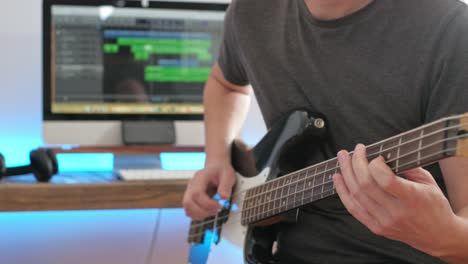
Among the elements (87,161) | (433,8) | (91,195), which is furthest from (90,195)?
(433,8)

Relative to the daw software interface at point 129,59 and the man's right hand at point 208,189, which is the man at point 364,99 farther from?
the daw software interface at point 129,59

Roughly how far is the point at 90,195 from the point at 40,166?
186 mm

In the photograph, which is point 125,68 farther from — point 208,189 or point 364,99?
point 364,99

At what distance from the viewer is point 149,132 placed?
1.77 metres

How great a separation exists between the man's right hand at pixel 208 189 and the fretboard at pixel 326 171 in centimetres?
7

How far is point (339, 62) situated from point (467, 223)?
0.33 m

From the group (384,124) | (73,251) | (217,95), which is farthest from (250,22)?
(73,251)

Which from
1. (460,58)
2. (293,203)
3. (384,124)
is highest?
(460,58)

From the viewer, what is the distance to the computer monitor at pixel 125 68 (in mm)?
1733

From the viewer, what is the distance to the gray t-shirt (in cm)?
88

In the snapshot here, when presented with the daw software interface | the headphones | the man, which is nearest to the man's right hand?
the man

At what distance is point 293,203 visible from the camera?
96 centimetres

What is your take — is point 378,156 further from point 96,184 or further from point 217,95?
point 96,184

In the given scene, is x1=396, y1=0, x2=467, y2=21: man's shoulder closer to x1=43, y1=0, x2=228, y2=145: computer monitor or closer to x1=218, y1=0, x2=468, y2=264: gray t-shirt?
x1=218, y1=0, x2=468, y2=264: gray t-shirt
